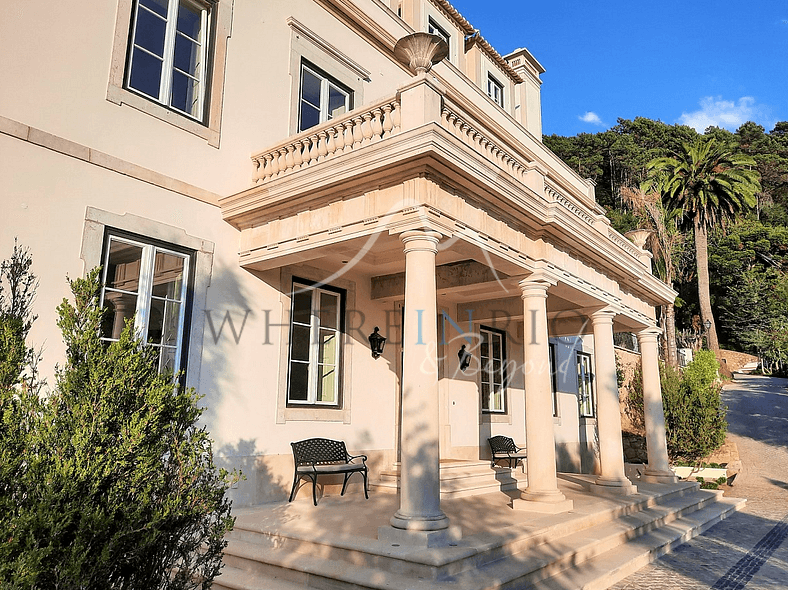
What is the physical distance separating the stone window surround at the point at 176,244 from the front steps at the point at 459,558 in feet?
6.80

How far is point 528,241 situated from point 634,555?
13.3 ft

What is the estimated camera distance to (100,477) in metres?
3.36

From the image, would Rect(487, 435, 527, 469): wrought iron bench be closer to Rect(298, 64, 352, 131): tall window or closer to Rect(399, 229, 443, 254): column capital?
Rect(399, 229, 443, 254): column capital

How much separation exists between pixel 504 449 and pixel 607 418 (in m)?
2.53

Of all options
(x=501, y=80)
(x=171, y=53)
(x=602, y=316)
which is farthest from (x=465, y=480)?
(x=501, y=80)

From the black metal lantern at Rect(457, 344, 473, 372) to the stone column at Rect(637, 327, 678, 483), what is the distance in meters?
3.66

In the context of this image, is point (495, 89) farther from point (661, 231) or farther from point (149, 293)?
point (661, 231)

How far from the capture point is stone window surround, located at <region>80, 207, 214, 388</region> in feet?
20.6

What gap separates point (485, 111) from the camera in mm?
13836

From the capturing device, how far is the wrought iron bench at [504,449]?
38.5 feet

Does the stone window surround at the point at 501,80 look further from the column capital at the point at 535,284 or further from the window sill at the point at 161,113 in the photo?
the window sill at the point at 161,113

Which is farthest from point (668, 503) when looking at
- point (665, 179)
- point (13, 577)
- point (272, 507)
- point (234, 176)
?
point (665, 179)

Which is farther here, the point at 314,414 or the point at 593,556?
the point at 314,414

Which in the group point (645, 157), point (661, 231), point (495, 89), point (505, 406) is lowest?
point (505, 406)
